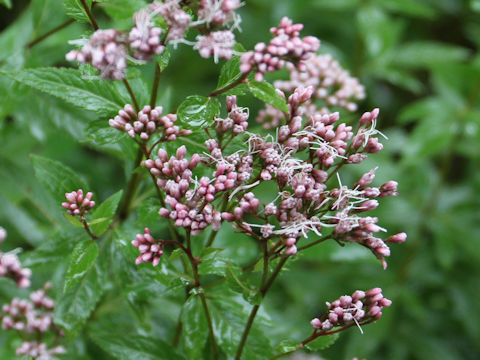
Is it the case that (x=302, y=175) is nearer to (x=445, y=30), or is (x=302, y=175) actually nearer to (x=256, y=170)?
(x=256, y=170)

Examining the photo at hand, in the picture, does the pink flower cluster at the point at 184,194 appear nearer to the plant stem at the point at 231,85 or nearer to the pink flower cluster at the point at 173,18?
the plant stem at the point at 231,85

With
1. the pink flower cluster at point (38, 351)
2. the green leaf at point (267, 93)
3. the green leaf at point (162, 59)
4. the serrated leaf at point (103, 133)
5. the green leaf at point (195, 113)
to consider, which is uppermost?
the green leaf at point (267, 93)

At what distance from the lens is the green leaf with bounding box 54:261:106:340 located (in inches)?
84.8

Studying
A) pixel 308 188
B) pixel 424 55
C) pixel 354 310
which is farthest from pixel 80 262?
pixel 424 55

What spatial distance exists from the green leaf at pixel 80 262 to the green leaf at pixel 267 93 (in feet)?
2.60

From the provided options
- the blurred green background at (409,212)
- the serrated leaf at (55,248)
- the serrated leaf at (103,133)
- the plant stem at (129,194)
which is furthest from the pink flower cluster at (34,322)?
the blurred green background at (409,212)

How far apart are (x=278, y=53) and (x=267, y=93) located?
0.52ft

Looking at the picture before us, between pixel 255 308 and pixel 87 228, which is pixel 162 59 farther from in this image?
pixel 255 308

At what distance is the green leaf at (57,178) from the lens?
2.15m

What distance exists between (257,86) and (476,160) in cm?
358

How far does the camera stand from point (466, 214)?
4348 mm

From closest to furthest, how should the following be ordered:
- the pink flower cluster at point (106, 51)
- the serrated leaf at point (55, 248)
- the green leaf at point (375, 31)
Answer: the pink flower cluster at point (106, 51) < the serrated leaf at point (55, 248) < the green leaf at point (375, 31)

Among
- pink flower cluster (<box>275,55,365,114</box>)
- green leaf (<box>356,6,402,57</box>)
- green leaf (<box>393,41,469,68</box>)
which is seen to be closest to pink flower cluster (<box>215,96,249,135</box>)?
pink flower cluster (<box>275,55,365,114</box>)

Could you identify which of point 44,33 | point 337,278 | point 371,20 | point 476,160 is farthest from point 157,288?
point 476,160
